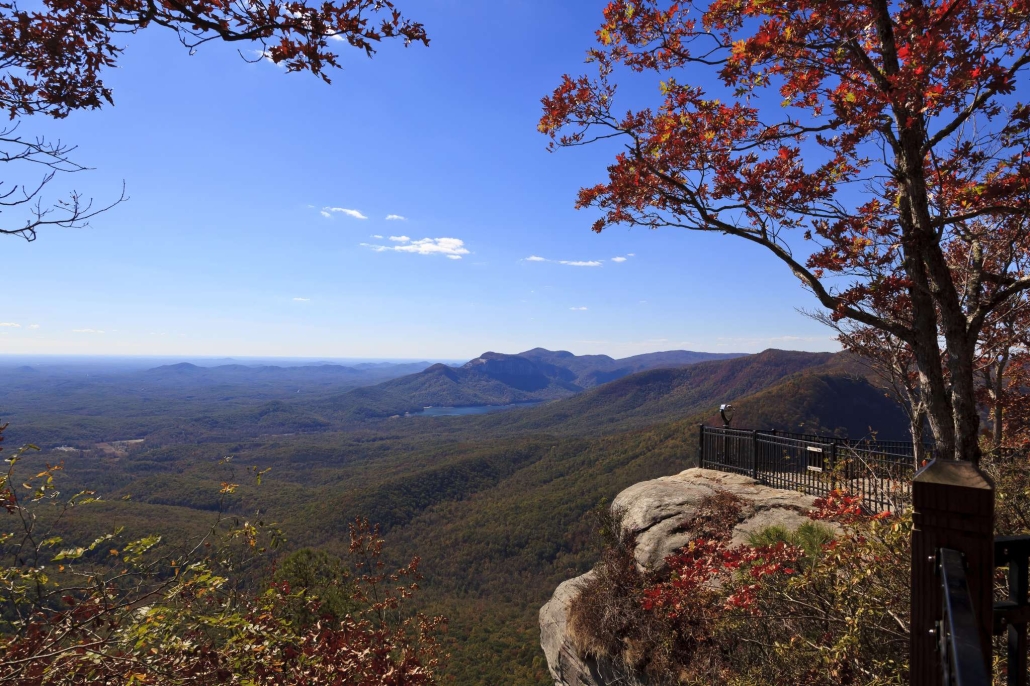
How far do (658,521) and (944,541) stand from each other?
9.00 metres

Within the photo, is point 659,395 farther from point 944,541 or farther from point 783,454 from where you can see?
point 944,541

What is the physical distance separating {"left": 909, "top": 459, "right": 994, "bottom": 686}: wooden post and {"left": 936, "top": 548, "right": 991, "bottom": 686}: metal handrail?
0.05m

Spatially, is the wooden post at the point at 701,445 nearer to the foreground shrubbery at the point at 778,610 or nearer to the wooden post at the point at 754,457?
the wooden post at the point at 754,457

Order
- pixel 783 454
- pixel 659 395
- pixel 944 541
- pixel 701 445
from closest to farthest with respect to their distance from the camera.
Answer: pixel 944 541
pixel 783 454
pixel 701 445
pixel 659 395

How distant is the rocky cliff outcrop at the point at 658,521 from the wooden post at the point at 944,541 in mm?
6779

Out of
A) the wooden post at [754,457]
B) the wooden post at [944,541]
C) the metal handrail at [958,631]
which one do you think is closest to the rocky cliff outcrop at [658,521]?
the wooden post at [754,457]

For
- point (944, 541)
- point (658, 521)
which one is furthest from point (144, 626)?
point (658, 521)

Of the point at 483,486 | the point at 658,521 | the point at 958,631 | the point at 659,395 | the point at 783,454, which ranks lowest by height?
the point at 483,486

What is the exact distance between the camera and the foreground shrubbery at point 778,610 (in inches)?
154

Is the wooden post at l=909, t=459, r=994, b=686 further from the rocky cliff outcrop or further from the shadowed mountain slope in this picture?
the shadowed mountain slope

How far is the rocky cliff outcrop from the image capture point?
8.92 m

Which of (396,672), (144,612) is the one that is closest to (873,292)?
(396,672)

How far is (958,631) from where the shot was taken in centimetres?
138

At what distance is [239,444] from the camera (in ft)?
500
